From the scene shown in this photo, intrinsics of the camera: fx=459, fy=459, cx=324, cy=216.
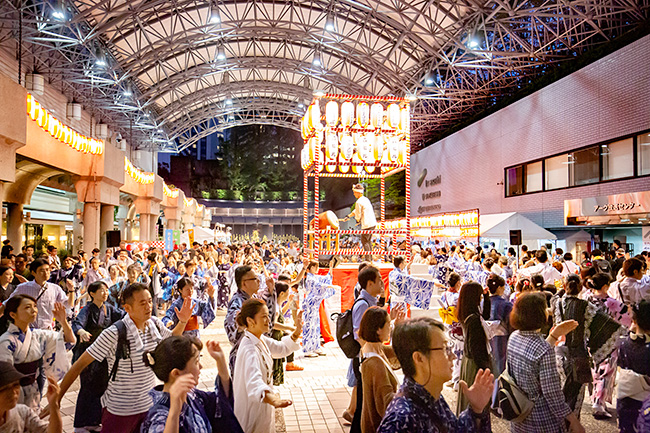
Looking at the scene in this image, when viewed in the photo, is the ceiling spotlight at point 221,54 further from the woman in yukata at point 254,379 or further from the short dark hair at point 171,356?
the short dark hair at point 171,356

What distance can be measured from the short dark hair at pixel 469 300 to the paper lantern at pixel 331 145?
7.12m

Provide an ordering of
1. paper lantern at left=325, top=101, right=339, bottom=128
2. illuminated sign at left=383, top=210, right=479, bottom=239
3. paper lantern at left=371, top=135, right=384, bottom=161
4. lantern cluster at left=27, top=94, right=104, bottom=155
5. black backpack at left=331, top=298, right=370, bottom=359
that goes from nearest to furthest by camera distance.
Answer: black backpack at left=331, top=298, right=370, bottom=359
lantern cluster at left=27, top=94, right=104, bottom=155
paper lantern at left=325, top=101, right=339, bottom=128
paper lantern at left=371, top=135, right=384, bottom=161
illuminated sign at left=383, top=210, right=479, bottom=239

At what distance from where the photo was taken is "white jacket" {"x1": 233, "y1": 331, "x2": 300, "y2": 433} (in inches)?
109

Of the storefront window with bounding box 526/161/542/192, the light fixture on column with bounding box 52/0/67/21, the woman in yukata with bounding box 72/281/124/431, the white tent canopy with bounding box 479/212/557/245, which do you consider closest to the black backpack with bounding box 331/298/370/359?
the woman in yukata with bounding box 72/281/124/431

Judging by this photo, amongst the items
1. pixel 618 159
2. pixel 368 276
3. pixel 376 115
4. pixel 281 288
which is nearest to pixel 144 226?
pixel 376 115

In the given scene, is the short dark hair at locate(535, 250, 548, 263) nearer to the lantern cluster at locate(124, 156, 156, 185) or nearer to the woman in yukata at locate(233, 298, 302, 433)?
the woman in yukata at locate(233, 298, 302, 433)

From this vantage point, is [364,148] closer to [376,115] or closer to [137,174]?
[376,115]

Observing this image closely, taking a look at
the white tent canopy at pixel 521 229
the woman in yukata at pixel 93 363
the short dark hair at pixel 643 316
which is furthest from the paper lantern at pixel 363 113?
the white tent canopy at pixel 521 229

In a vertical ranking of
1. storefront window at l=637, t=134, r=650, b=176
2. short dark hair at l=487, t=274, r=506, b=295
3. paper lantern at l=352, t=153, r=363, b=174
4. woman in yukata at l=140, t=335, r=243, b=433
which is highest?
storefront window at l=637, t=134, r=650, b=176

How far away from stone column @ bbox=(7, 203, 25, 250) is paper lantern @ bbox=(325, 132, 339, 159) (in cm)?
1139

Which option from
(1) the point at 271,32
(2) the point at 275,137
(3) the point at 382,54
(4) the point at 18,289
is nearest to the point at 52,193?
(1) the point at 271,32

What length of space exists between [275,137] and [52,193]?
39738 millimetres

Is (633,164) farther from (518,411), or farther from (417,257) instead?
(518,411)

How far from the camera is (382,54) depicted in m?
24.1
